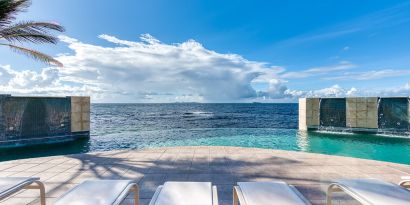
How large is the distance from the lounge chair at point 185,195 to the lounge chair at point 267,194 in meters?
0.28

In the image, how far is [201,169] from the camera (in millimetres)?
4820

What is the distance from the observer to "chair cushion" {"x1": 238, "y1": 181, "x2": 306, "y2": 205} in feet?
6.53

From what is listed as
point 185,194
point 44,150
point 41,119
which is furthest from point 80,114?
point 185,194

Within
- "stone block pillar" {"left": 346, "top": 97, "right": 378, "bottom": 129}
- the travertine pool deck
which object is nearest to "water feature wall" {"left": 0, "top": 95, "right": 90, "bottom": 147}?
the travertine pool deck

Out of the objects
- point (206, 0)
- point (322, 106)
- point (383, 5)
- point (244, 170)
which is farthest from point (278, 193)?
point (322, 106)

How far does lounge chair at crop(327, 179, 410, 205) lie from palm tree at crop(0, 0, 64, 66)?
7.43 metres

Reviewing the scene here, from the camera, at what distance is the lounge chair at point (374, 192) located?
6.63 feet

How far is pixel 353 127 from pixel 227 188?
17899mm

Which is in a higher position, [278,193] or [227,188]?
[278,193]

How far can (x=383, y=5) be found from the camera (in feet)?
37.9

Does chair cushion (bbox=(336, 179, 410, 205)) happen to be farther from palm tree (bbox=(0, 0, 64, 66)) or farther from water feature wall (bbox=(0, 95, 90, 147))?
water feature wall (bbox=(0, 95, 90, 147))

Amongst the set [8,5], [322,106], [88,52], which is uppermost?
[88,52]

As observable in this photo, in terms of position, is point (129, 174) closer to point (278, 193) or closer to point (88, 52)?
point (278, 193)

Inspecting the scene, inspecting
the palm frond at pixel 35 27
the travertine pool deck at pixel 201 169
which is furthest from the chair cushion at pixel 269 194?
the palm frond at pixel 35 27
